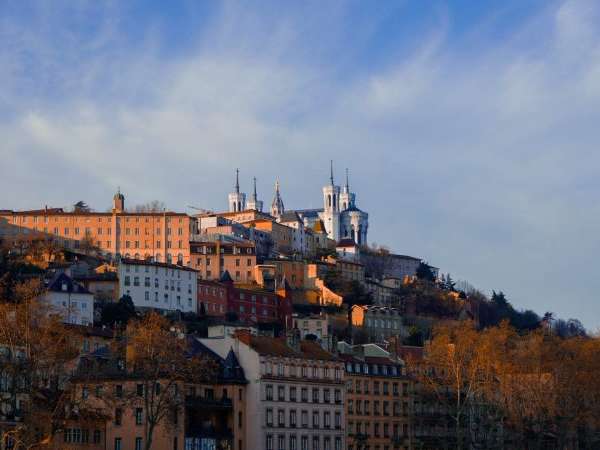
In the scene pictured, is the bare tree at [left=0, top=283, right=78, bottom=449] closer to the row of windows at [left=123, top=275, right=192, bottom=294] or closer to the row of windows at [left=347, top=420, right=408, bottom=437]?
the row of windows at [left=347, top=420, right=408, bottom=437]

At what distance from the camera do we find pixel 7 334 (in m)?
84.2

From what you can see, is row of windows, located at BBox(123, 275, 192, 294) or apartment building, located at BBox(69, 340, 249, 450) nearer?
apartment building, located at BBox(69, 340, 249, 450)

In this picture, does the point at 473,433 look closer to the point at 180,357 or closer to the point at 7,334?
the point at 180,357

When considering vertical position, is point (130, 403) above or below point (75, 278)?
below

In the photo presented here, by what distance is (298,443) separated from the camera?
105 meters

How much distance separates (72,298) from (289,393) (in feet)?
164

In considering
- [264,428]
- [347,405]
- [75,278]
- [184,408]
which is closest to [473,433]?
[347,405]

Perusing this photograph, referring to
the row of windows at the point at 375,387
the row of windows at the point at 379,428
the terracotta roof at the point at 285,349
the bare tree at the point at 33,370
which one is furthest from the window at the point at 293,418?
the bare tree at the point at 33,370

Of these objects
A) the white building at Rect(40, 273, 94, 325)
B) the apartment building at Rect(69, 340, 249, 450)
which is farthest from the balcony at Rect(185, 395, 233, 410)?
the white building at Rect(40, 273, 94, 325)

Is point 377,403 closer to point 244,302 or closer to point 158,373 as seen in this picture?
point 158,373

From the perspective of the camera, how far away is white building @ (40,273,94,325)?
480 feet

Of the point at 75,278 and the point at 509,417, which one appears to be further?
the point at 75,278

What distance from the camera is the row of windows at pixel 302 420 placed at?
104 metres

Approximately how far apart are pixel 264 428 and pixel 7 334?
25.6m
